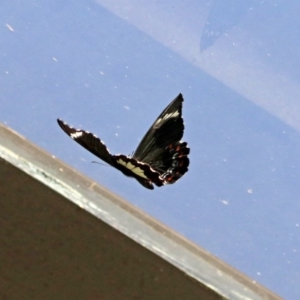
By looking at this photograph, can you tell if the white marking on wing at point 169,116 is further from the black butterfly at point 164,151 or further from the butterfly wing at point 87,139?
the butterfly wing at point 87,139

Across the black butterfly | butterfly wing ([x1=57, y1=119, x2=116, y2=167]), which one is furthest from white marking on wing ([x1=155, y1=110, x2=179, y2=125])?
butterfly wing ([x1=57, y1=119, x2=116, y2=167])

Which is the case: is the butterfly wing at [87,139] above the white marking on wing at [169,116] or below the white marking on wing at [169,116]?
below

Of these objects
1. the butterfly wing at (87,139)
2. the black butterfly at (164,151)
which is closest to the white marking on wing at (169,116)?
the black butterfly at (164,151)

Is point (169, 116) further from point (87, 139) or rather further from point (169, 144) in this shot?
point (87, 139)

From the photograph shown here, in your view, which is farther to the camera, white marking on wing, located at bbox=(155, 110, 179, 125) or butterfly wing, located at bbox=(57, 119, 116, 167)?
white marking on wing, located at bbox=(155, 110, 179, 125)

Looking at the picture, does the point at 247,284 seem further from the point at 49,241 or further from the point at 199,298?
the point at 49,241

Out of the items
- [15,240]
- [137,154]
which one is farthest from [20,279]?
[137,154]

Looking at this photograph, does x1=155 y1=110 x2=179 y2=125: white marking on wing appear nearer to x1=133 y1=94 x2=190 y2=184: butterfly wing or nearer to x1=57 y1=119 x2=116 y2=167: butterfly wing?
x1=133 y1=94 x2=190 y2=184: butterfly wing

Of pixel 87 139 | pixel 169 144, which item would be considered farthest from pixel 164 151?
pixel 87 139

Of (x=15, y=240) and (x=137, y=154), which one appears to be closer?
(x=15, y=240)
